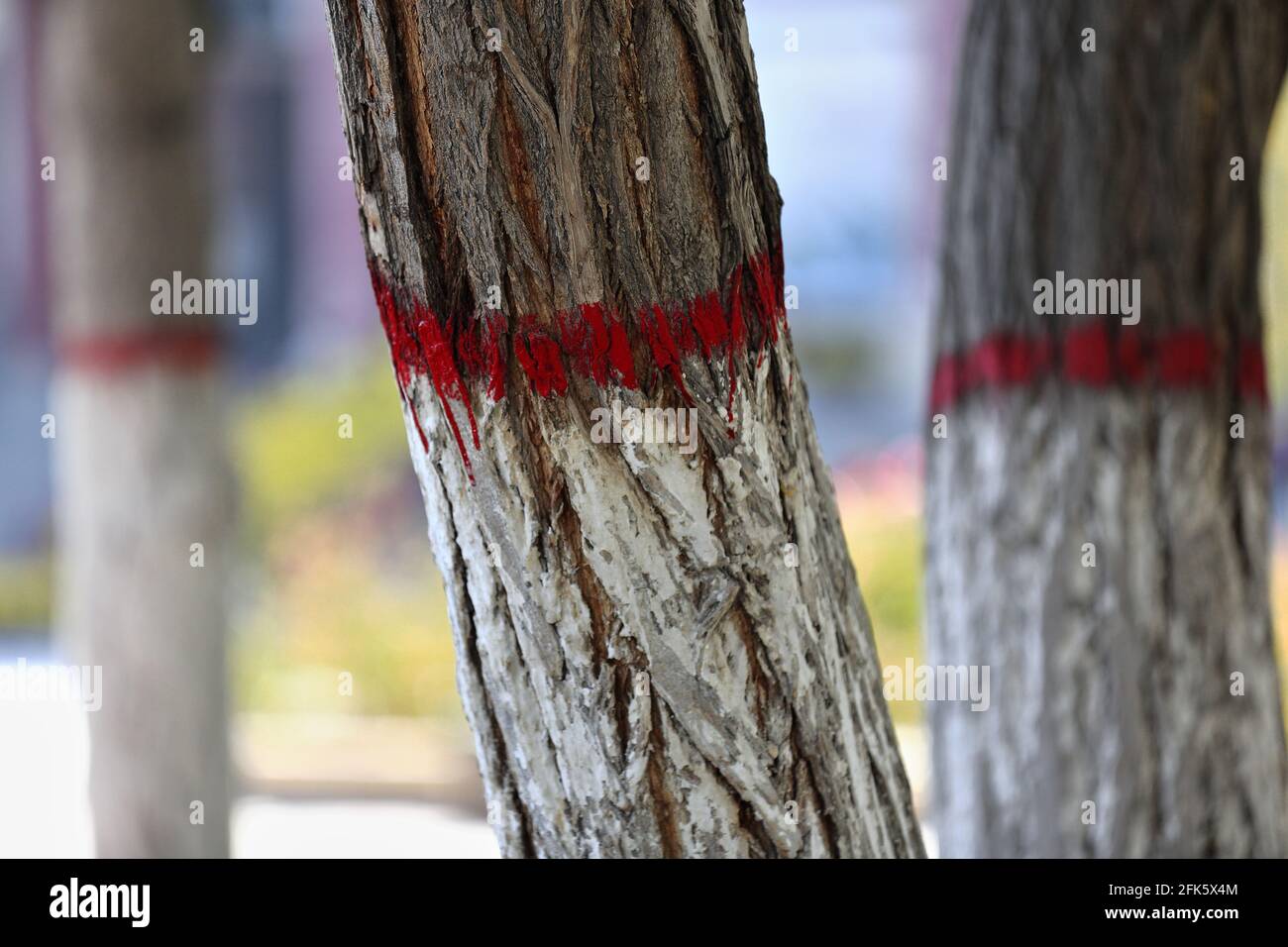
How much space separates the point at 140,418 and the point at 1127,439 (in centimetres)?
224

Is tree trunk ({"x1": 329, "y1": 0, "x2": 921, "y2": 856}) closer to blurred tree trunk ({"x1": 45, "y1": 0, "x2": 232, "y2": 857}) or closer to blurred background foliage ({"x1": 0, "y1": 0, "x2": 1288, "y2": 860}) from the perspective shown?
blurred tree trunk ({"x1": 45, "y1": 0, "x2": 232, "y2": 857})

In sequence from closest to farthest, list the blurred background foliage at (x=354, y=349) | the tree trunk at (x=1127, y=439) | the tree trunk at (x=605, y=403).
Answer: the tree trunk at (x=605, y=403) → the tree trunk at (x=1127, y=439) → the blurred background foliage at (x=354, y=349)

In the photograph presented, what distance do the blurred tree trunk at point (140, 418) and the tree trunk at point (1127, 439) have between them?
1.90m

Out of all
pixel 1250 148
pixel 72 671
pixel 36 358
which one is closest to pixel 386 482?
pixel 36 358

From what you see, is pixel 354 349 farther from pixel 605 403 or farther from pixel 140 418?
pixel 605 403

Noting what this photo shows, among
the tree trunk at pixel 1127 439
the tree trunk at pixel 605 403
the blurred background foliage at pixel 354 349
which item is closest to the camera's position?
the tree trunk at pixel 605 403

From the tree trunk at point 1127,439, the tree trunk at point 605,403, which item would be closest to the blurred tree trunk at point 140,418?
the tree trunk at point 1127,439

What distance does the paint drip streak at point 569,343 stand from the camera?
3.89ft

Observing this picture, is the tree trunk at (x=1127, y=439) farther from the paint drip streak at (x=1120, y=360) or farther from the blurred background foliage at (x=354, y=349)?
the blurred background foliage at (x=354, y=349)

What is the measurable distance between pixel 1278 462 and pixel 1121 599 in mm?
5470

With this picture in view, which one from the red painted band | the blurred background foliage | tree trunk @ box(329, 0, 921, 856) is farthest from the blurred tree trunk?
the blurred background foliage

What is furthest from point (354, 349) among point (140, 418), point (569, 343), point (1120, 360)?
point (569, 343)

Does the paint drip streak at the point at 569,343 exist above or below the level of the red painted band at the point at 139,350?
below
